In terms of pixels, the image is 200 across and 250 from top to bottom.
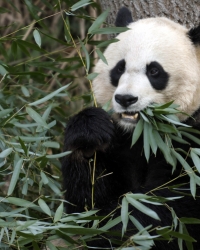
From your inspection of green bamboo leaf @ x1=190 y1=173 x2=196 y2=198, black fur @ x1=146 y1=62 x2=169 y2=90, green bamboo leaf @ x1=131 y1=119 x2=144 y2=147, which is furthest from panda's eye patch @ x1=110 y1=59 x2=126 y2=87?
green bamboo leaf @ x1=190 y1=173 x2=196 y2=198

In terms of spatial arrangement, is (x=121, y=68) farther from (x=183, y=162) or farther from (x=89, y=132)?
(x=183, y=162)

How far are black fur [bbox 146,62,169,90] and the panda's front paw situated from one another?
1.00 ft

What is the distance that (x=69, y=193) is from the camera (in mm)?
3053

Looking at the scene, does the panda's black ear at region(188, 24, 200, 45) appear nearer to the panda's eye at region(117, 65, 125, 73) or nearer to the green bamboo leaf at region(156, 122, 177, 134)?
the panda's eye at region(117, 65, 125, 73)

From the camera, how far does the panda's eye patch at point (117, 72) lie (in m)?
3.07

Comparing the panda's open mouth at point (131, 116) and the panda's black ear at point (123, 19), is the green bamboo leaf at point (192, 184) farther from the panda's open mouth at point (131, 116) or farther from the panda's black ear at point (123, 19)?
the panda's black ear at point (123, 19)

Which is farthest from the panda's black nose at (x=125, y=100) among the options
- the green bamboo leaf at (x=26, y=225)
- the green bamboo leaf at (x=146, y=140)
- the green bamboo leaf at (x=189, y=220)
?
the green bamboo leaf at (x=26, y=225)

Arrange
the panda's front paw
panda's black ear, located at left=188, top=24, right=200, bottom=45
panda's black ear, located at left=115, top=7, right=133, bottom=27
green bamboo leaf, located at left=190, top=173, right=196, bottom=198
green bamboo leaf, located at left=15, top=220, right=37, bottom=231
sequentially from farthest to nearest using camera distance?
panda's black ear, located at left=115, top=7, right=133, bottom=27 < panda's black ear, located at left=188, top=24, right=200, bottom=45 < the panda's front paw < green bamboo leaf, located at left=190, top=173, right=196, bottom=198 < green bamboo leaf, located at left=15, top=220, right=37, bottom=231

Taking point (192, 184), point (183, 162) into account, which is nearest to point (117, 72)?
point (183, 162)

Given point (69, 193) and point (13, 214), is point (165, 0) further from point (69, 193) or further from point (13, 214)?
point (13, 214)

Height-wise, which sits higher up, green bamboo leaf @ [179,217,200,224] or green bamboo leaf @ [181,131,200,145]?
green bamboo leaf @ [181,131,200,145]

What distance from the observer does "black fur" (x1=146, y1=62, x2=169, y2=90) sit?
3.01 meters

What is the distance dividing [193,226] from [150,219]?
0.23 meters

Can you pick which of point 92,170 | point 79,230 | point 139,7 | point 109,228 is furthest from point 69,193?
point 139,7
